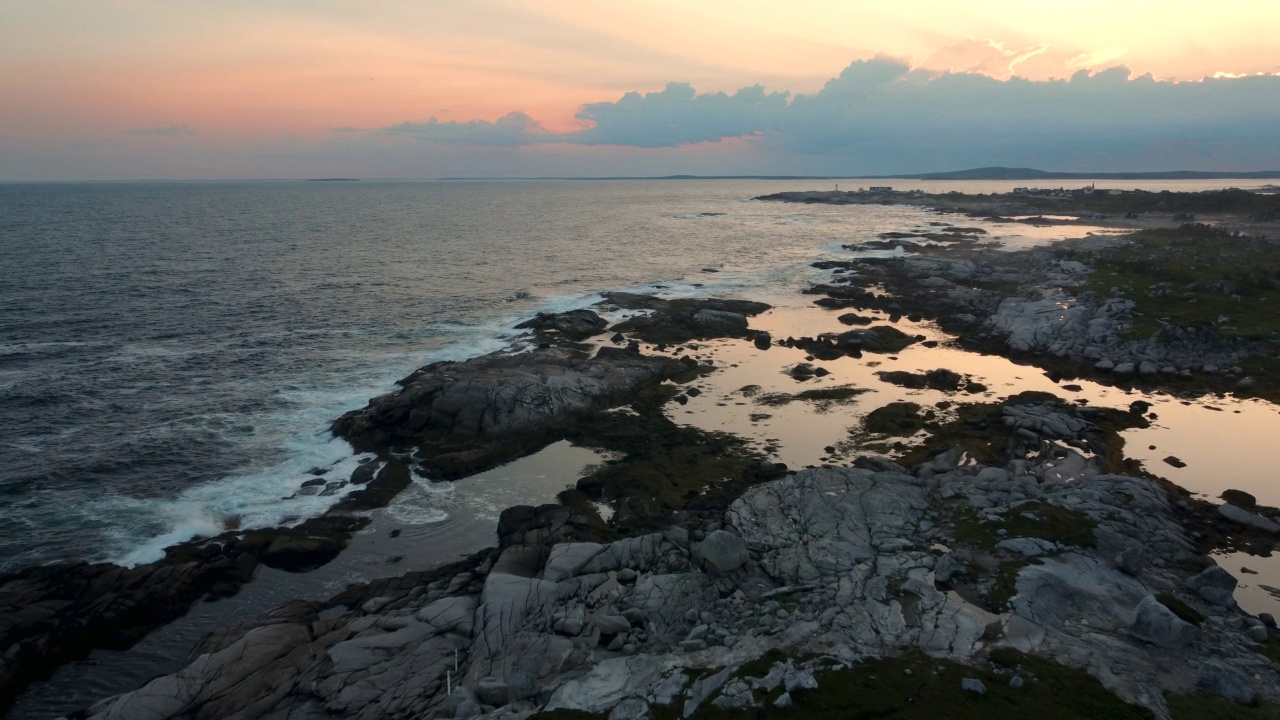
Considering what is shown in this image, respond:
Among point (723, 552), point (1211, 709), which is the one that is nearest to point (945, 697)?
point (1211, 709)

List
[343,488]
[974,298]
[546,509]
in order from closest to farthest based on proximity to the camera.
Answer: [546,509] → [343,488] → [974,298]

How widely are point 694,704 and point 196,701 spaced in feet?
47.7

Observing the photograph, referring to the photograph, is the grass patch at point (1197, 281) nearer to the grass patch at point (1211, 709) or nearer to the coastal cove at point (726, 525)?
the coastal cove at point (726, 525)

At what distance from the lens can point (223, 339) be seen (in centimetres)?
5659

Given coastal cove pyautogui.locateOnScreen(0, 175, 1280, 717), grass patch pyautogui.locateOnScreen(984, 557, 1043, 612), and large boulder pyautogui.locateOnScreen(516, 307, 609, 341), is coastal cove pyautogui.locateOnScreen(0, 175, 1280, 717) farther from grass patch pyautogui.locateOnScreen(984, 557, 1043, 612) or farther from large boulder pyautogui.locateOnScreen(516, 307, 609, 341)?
large boulder pyautogui.locateOnScreen(516, 307, 609, 341)

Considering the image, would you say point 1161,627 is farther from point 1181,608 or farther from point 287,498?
point 287,498

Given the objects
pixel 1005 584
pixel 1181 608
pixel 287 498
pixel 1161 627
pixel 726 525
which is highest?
pixel 1161 627

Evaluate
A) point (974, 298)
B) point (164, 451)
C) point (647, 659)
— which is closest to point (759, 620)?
point (647, 659)

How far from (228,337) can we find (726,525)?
51.4 metres

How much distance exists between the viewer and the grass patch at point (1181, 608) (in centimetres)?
1853

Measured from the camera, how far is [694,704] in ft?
52.5

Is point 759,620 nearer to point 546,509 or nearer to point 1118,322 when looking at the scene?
point 546,509

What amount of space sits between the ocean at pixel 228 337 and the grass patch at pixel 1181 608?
32842 millimetres

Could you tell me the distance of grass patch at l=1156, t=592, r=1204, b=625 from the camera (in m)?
18.5
